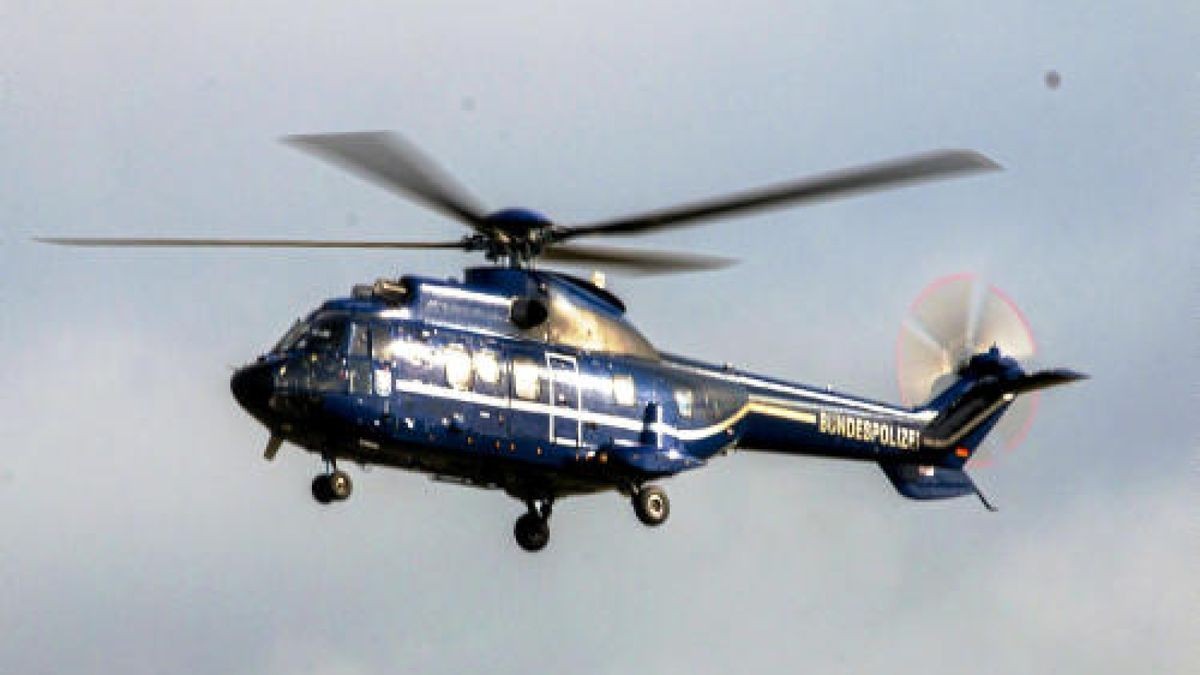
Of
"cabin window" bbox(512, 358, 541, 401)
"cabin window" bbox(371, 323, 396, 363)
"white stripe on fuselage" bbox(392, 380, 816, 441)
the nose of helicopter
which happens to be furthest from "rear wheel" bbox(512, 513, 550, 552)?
the nose of helicopter

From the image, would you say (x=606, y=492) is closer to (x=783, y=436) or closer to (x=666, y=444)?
(x=666, y=444)

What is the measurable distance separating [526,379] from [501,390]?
62 cm

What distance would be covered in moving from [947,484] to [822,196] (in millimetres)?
12923

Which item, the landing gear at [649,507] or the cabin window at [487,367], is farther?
the landing gear at [649,507]

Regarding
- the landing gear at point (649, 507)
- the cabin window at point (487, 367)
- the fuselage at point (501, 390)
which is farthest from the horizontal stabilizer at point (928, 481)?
the cabin window at point (487, 367)

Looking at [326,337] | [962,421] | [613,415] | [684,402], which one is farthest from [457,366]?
[962,421]

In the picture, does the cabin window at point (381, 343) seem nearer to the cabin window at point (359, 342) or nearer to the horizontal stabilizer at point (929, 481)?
the cabin window at point (359, 342)

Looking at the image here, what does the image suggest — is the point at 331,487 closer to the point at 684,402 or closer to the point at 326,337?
the point at 326,337

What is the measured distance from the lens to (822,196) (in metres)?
39.8

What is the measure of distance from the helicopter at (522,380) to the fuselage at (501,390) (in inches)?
1.5

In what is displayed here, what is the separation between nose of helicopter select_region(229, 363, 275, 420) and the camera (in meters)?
39.4

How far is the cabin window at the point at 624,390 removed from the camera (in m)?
43.2

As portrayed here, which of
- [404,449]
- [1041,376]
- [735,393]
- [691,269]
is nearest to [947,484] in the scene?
[1041,376]

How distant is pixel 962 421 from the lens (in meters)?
51.0
